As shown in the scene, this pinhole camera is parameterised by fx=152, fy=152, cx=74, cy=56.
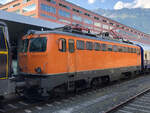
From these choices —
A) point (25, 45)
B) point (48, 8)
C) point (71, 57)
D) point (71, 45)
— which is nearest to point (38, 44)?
point (25, 45)

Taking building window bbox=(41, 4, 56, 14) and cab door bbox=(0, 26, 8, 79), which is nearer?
cab door bbox=(0, 26, 8, 79)

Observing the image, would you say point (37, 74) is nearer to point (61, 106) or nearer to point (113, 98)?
point (61, 106)

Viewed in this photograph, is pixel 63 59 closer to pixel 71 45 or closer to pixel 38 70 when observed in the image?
pixel 71 45

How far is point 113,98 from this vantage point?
8273 millimetres

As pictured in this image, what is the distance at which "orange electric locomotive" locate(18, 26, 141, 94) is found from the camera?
6.99 meters

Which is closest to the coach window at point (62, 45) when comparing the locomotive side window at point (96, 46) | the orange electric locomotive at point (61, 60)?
the orange electric locomotive at point (61, 60)

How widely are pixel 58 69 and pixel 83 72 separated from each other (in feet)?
6.13

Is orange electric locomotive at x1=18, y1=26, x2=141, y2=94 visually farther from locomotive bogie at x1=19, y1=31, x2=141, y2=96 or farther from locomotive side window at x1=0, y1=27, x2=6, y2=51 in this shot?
locomotive side window at x1=0, y1=27, x2=6, y2=51

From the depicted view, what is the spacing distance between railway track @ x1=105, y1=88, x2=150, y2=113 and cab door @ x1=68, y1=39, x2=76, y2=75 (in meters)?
2.80

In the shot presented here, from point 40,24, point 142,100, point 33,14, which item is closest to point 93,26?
point 33,14

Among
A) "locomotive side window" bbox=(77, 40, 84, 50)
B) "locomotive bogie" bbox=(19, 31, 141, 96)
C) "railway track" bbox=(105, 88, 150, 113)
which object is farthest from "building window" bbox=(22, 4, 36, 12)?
"railway track" bbox=(105, 88, 150, 113)

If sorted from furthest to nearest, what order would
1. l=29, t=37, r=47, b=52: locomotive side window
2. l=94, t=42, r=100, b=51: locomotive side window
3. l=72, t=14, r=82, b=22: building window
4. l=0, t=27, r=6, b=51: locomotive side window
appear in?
l=72, t=14, r=82, b=22: building window
l=94, t=42, r=100, b=51: locomotive side window
l=29, t=37, r=47, b=52: locomotive side window
l=0, t=27, r=6, b=51: locomotive side window

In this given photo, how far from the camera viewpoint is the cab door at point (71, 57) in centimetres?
788

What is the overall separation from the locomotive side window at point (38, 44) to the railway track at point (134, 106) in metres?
4.07
